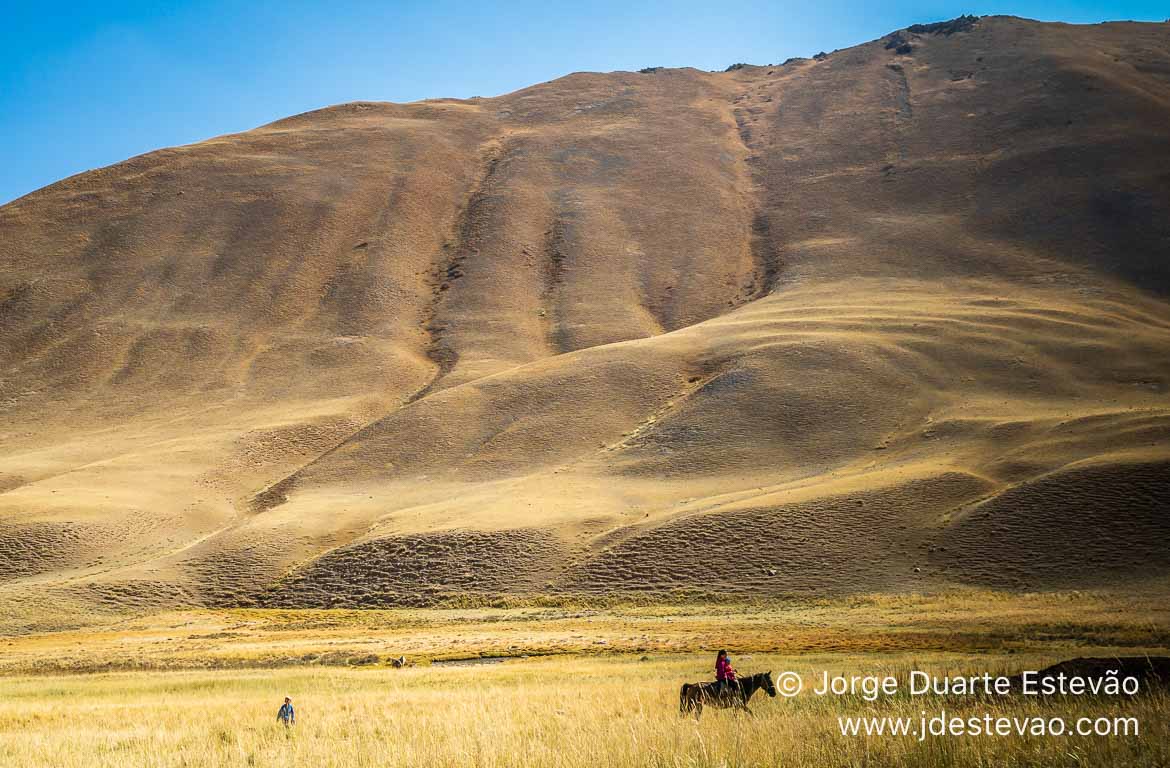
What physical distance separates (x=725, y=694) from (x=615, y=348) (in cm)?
8479

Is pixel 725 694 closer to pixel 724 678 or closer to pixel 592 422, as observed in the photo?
pixel 724 678

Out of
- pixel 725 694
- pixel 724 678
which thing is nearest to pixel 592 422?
pixel 724 678

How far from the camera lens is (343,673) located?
31031mm

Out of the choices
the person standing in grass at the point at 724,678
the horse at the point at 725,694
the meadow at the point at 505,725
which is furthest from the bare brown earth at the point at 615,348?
the person standing in grass at the point at 724,678

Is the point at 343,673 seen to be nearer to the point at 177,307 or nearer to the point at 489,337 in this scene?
Result: the point at 489,337

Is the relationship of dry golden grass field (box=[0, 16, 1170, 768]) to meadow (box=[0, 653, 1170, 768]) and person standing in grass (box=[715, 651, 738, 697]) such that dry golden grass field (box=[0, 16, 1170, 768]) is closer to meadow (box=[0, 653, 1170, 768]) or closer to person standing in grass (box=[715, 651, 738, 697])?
meadow (box=[0, 653, 1170, 768])

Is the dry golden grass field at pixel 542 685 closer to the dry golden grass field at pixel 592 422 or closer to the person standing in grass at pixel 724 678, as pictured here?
the dry golden grass field at pixel 592 422

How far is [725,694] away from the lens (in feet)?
49.2

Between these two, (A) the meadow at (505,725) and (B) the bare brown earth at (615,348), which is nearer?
(A) the meadow at (505,725)

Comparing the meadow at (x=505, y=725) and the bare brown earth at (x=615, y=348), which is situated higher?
the bare brown earth at (x=615, y=348)

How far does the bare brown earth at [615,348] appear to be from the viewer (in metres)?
58.8

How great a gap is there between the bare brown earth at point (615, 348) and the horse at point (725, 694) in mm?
36642

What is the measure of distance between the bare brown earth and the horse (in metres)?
36.6

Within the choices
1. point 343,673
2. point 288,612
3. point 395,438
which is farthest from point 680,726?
point 395,438
